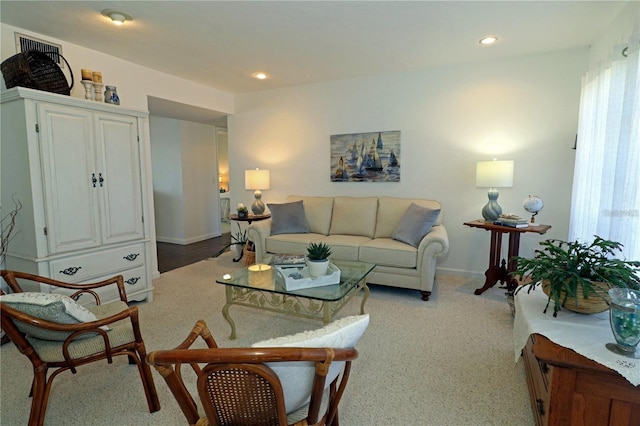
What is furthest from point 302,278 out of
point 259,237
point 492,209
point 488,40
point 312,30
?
point 488,40

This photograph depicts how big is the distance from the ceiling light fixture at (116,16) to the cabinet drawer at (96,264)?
6.21 ft

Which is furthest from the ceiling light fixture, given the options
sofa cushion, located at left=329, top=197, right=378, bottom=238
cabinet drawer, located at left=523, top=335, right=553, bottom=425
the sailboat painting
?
cabinet drawer, located at left=523, top=335, right=553, bottom=425

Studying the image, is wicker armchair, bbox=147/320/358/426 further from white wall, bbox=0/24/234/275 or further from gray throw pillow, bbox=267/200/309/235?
gray throw pillow, bbox=267/200/309/235

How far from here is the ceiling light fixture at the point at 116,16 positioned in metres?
2.45

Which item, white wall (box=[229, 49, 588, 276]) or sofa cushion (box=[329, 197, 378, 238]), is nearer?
white wall (box=[229, 49, 588, 276])

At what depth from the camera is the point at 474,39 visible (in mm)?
2979

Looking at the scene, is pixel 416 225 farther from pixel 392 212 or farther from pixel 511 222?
pixel 511 222

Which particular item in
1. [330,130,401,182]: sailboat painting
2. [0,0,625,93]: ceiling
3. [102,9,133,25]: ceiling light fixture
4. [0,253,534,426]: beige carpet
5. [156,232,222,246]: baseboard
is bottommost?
[0,253,534,426]: beige carpet

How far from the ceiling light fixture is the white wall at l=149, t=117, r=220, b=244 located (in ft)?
10.2

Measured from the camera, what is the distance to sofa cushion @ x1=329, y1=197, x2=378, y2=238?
391 centimetres

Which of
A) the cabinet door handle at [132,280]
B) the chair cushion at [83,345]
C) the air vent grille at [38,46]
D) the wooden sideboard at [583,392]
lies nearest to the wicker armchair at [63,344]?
the chair cushion at [83,345]

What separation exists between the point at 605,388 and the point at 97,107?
3627 millimetres

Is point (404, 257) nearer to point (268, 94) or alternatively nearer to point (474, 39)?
point (474, 39)

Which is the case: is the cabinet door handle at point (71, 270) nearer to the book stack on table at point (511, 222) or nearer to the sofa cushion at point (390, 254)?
the sofa cushion at point (390, 254)
